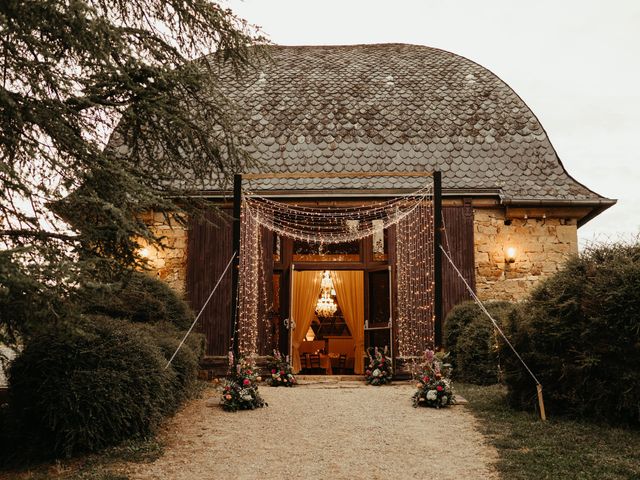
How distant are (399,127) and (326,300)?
4300 millimetres

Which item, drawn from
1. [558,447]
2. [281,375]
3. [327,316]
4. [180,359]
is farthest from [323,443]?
[327,316]

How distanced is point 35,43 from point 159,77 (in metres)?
1.28

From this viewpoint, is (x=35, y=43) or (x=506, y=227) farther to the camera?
(x=506, y=227)

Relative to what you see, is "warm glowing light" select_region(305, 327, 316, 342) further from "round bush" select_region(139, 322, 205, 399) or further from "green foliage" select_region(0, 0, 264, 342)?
"green foliage" select_region(0, 0, 264, 342)

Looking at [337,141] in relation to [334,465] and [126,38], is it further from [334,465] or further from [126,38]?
[334,465]

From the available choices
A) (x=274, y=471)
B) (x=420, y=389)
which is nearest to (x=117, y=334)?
(x=274, y=471)

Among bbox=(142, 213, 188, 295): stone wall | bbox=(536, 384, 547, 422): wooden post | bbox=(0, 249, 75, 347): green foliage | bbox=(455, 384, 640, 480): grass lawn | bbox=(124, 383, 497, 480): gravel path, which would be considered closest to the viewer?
bbox=(0, 249, 75, 347): green foliage

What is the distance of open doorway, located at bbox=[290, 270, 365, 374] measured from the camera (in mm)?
12641

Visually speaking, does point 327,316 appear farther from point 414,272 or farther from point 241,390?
point 241,390

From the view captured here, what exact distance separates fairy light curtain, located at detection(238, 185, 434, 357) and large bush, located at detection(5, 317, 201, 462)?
4.98 metres

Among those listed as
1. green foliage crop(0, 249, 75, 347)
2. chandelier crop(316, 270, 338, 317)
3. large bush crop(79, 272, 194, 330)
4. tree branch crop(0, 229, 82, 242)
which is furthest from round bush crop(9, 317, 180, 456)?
chandelier crop(316, 270, 338, 317)

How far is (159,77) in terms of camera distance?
221 inches

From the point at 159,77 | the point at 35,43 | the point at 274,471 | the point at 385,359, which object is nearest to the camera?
the point at 35,43

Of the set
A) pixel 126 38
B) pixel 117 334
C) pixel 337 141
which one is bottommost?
pixel 117 334
